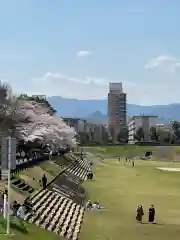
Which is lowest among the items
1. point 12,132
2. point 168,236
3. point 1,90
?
point 168,236

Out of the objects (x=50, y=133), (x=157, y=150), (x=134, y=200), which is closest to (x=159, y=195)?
(x=134, y=200)

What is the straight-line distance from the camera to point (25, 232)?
21.9 m

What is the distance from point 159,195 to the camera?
47750mm

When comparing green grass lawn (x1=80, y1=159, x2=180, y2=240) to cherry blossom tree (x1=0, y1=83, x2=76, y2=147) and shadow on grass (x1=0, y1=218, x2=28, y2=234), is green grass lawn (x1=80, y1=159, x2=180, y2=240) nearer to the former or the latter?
shadow on grass (x1=0, y1=218, x2=28, y2=234)

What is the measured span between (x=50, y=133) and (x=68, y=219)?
42900 mm

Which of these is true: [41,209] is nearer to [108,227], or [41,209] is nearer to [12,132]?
[108,227]

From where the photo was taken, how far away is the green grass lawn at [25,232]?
20117 mm

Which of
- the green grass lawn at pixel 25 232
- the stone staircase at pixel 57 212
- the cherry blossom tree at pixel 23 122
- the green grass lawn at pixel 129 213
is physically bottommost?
the green grass lawn at pixel 129 213

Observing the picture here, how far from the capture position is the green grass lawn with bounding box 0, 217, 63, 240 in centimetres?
2012

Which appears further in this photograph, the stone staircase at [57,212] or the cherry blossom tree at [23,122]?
the cherry blossom tree at [23,122]

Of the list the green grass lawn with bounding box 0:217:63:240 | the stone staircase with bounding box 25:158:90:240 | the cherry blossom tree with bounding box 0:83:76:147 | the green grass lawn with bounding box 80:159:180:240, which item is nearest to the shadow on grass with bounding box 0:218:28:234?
the green grass lawn with bounding box 0:217:63:240

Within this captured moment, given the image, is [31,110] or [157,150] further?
[157,150]

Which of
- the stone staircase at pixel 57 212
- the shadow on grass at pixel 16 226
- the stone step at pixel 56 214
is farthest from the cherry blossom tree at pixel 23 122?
the shadow on grass at pixel 16 226

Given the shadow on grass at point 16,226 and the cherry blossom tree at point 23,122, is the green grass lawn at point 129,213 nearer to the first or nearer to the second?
the shadow on grass at point 16,226
